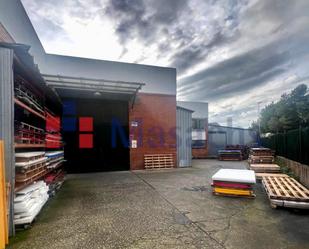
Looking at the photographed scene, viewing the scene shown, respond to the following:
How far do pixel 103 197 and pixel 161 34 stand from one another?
22.8 ft

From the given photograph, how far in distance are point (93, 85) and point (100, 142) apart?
379 cm

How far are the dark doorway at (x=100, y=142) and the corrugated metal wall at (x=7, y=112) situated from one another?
8.30m

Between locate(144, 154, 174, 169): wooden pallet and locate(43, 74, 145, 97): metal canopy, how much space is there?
4.23m

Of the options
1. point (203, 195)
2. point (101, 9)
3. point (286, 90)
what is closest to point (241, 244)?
point (203, 195)

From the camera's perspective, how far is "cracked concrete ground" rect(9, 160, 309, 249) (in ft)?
11.1

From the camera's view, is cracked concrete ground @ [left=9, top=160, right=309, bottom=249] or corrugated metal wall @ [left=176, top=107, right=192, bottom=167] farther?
corrugated metal wall @ [left=176, top=107, right=192, bottom=167]

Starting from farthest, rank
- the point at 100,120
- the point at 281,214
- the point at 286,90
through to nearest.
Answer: the point at 286,90 → the point at 100,120 → the point at 281,214

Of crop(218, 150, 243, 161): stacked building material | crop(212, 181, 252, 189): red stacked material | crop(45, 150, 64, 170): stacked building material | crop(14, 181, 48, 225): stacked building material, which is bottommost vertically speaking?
crop(218, 150, 243, 161): stacked building material

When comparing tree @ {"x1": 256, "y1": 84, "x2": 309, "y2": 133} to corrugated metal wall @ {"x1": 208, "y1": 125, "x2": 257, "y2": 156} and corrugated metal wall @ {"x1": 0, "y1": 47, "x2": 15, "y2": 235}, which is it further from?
corrugated metal wall @ {"x1": 0, "y1": 47, "x2": 15, "y2": 235}

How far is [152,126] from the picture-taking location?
508 inches

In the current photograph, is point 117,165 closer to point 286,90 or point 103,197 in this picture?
point 103,197

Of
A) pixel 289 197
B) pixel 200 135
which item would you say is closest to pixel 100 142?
pixel 289 197

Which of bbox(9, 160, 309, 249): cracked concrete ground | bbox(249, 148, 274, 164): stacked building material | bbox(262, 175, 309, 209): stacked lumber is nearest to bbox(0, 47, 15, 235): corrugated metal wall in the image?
bbox(9, 160, 309, 249): cracked concrete ground

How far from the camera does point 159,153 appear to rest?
13.1 m
